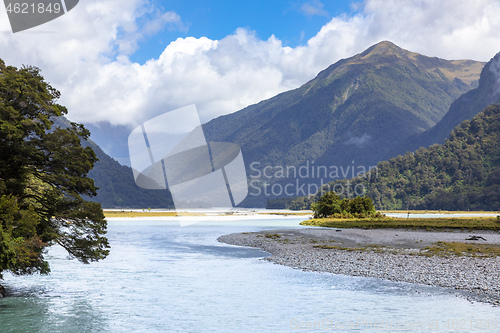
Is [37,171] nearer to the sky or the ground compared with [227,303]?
nearer to the sky

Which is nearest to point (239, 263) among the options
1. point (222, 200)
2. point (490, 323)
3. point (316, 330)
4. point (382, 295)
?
point (222, 200)

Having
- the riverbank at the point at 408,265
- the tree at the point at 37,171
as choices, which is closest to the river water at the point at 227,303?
the riverbank at the point at 408,265

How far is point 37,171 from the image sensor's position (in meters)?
27.2

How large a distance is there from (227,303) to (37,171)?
13.8 m

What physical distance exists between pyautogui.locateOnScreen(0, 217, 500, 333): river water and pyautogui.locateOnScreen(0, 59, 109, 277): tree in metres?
3.03

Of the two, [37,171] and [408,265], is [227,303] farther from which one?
[408,265]

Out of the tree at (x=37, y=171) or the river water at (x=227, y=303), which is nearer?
the river water at (x=227, y=303)

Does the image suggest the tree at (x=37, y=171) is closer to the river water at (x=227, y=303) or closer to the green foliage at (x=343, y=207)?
the river water at (x=227, y=303)

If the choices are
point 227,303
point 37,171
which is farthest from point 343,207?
point 37,171

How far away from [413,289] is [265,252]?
2607cm

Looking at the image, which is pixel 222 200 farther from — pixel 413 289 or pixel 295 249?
pixel 295 249

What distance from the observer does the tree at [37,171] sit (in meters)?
24.0

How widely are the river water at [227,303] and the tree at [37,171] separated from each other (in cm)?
303

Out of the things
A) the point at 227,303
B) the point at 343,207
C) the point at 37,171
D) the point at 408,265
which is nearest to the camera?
the point at 227,303
